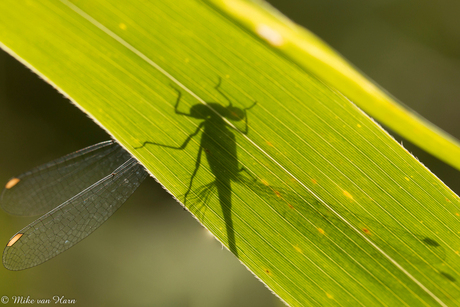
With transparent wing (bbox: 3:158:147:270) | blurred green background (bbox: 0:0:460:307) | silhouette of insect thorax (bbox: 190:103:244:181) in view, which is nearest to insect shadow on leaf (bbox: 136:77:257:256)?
silhouette of insect thorax (bbox: 190:103:244:181)

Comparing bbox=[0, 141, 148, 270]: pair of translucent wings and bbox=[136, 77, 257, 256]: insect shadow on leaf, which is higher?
bbox=[136, 77, 257, 256]: insect shadow on leaf

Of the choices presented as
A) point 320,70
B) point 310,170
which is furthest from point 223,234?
point 320,70

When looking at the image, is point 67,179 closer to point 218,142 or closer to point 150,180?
point 150,180

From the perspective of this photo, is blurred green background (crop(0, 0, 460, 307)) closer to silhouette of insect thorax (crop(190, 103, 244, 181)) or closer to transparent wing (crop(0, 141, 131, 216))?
transparent wing (crop(0, 141, 131, 216))

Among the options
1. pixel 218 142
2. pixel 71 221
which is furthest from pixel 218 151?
pixel 71 221

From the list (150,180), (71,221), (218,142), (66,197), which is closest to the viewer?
(218,142)

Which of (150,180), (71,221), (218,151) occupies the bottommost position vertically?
(71,221)

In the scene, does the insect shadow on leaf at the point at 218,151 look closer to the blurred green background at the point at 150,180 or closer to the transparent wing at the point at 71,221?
the transparent wing at the point at 71,221

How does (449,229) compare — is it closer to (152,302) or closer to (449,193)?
(449,193)
